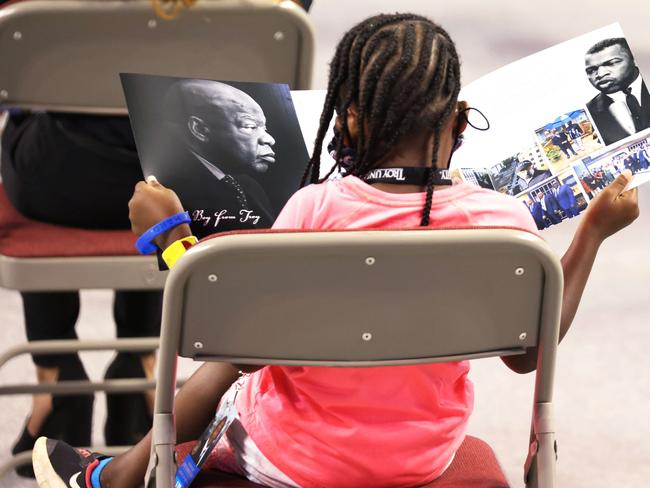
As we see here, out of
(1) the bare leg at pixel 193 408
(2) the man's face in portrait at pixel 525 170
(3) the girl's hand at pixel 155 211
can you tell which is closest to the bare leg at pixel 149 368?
(1) the bare leg at pixel 193 408

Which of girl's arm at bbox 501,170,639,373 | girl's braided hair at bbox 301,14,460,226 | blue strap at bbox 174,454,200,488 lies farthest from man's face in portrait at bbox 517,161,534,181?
blue strap at bbox 174,454,200,488

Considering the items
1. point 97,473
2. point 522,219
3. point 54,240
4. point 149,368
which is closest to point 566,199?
point 522,219

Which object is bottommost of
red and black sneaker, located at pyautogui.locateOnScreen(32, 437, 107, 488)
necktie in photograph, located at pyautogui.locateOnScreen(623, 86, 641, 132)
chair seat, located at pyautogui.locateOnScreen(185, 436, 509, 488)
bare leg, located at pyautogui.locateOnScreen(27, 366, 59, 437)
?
bare leg, located at pyautogui.locateOnScreen(27, 366, 59, 437)

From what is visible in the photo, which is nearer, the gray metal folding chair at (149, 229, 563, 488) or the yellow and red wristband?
the gray metal folding chair at (149, 229, 563, 488)

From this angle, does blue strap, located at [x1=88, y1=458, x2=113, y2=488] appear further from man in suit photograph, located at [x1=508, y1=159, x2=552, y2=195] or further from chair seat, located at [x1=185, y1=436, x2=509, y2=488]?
man in suit photograph, located at [x1=508, y1=159, x2=552, y2=195]

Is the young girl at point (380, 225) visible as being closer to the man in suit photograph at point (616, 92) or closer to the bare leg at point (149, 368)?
the man in suit photograph at point (616, 92)

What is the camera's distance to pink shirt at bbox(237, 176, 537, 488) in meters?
1.33

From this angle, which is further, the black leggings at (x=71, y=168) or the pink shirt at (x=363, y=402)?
the black leggings at (x=71, y=168)

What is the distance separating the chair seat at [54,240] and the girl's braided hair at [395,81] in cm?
76

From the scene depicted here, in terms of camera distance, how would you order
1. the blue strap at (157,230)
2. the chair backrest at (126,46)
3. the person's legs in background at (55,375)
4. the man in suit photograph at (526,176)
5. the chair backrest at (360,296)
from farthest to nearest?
1. the person's legs in background at (55,375)
2. the chair backrest at (126,46)
3. the man in suit photograph at (526,176)
4. the blue strap at (157,230)
5. the chair backrest at (360,296)

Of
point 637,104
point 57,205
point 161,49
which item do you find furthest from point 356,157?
point 57,205

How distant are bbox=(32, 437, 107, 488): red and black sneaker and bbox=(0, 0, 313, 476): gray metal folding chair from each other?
439 millimetres

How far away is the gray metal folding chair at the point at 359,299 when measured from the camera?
1173 mm

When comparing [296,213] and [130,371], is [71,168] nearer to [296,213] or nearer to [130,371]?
[130,371]
